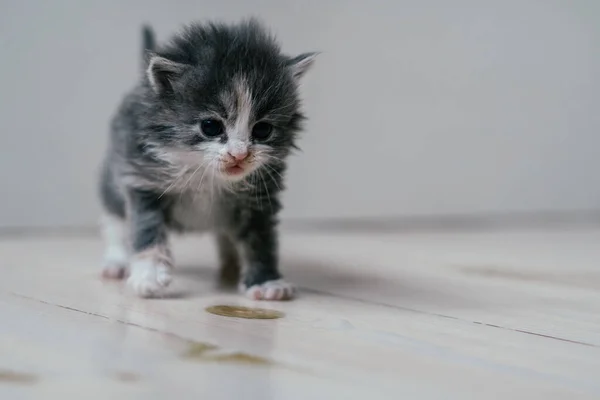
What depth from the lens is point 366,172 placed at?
2.89 m

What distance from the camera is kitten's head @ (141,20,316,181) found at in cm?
134

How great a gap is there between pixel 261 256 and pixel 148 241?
0.78 ft

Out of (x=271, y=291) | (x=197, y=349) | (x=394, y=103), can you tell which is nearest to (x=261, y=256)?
(x=271, y=291)

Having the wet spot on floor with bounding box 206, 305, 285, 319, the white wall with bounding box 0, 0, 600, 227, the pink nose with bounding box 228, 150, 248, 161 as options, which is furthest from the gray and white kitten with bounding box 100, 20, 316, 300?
the white wall with bounding box 0, 0, 600, 227

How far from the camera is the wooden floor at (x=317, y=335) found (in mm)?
888

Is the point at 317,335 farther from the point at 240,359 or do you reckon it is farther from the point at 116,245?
the point at 116,245

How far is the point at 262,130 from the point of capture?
4.61 ft

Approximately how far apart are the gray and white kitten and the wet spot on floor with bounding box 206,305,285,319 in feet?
0.39

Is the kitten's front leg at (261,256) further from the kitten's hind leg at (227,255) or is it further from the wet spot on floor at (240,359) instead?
the wet spot on floor at (240,359)

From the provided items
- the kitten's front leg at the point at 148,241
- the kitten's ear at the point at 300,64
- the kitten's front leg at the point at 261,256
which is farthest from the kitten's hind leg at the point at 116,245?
the kitten's ear at the point at 300,64

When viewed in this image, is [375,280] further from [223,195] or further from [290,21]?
[290,21]

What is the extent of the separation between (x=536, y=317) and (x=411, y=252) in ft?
3.09

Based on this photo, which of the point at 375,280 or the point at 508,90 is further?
the point at 508,90

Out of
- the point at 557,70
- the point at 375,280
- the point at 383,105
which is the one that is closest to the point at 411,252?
the point at 375,280
